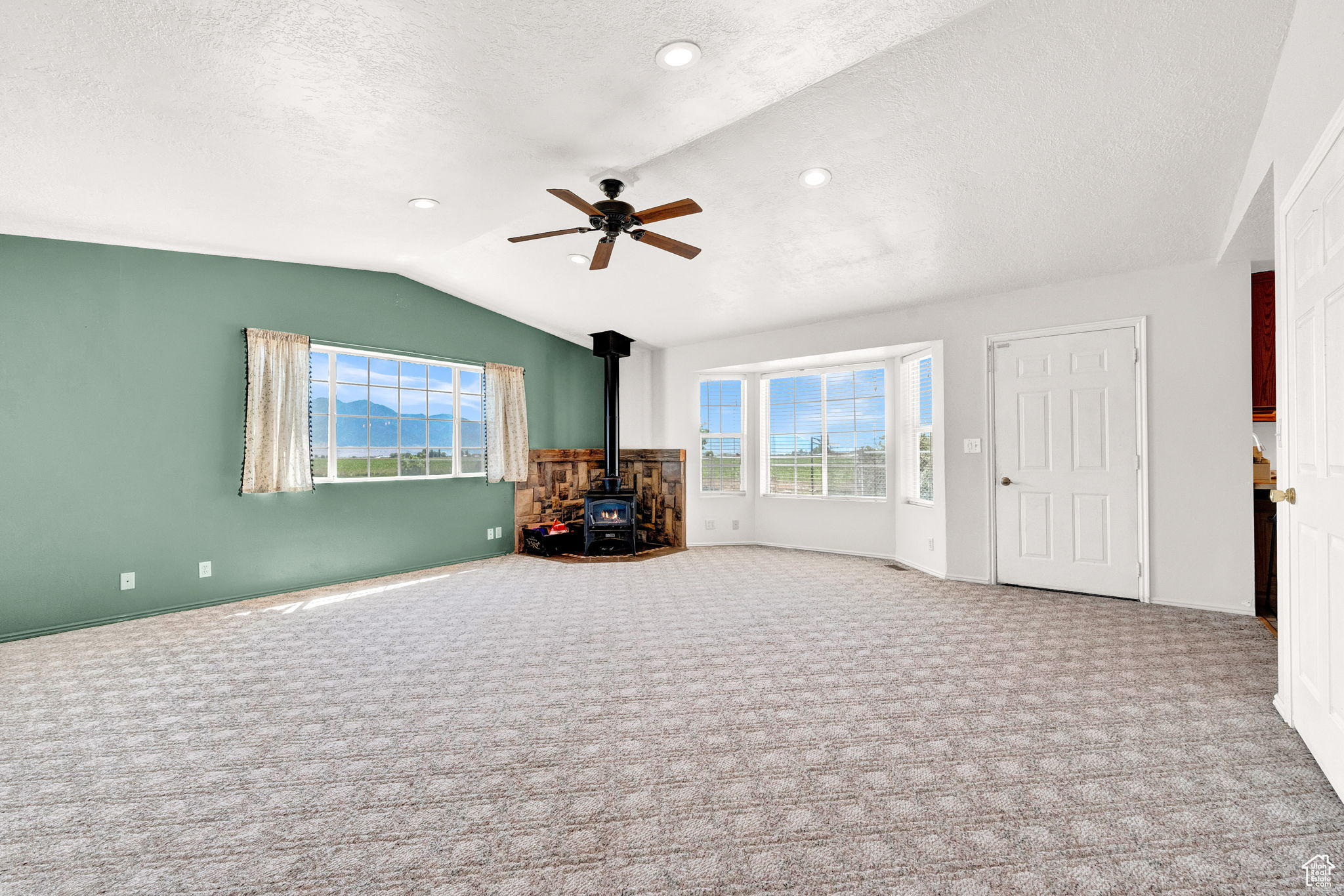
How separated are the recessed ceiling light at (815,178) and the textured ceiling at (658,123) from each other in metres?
0.06

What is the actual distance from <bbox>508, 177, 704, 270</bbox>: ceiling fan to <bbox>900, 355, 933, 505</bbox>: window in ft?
9.84

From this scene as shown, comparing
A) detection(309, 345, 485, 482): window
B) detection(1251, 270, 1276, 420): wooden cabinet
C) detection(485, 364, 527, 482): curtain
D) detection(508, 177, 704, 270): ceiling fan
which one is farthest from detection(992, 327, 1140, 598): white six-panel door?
detection(309, 345, 485, 482): window

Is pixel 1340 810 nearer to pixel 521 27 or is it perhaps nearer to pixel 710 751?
pixel 710 751

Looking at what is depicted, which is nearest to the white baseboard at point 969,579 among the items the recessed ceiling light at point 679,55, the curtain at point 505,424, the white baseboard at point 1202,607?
the white baseboard at point 1202,607

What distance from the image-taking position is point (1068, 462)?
14.5 feet

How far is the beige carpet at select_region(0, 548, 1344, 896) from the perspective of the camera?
1.53 m

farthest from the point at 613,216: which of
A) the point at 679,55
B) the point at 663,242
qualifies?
the point at 679,55

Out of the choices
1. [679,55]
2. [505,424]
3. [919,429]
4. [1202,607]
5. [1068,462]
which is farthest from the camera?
[505,424]

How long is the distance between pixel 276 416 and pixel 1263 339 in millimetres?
6936

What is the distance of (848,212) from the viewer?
12.1 ft

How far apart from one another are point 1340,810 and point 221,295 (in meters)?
6.28

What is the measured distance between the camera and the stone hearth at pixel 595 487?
6543 mm

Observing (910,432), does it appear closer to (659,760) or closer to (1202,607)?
(1202,607)

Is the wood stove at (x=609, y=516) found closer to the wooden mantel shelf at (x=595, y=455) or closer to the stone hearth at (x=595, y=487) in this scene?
the stone hearth at (x=595, y=487)
